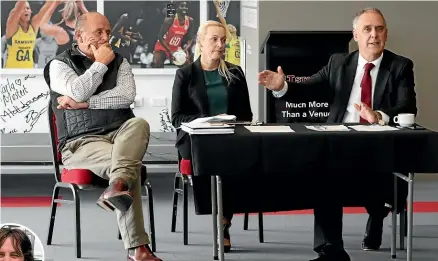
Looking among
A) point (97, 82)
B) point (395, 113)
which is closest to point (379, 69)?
point (395, 113)

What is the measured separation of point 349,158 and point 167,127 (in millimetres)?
3657

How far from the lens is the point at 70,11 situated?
6.88 m

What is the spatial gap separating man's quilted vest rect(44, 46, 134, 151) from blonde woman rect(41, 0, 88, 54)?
280 centimetres

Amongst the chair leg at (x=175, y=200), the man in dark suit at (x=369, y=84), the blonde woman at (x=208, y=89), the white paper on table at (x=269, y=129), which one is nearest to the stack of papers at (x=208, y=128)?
the white paper on table at (x=269, y=129)

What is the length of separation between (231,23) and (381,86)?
3.03m

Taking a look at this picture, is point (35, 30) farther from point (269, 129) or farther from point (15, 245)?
point (15, 245)

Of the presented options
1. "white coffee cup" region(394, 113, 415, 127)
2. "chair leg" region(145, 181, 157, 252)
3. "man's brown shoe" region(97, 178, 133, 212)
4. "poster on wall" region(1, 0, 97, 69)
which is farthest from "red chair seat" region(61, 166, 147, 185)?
"poster on wall" region(1, 0, 97, 69)

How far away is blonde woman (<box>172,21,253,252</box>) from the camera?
421cm

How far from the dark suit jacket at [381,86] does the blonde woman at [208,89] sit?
0.32 m

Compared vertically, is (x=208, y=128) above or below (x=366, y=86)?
below

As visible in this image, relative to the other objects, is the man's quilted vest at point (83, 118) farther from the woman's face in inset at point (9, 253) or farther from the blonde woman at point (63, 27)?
the blonde woman at point (63, 27)
